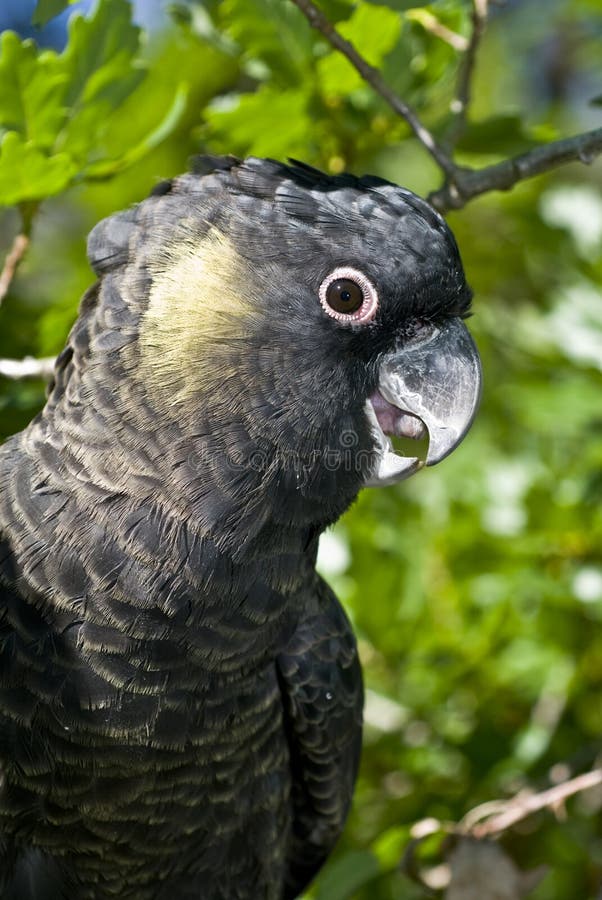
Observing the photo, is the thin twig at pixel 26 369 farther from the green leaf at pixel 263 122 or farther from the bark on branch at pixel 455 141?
the bark on branch at pixel 455 141

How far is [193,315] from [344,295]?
1.20ft

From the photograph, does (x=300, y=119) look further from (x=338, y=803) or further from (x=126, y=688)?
(x=338, y=803)

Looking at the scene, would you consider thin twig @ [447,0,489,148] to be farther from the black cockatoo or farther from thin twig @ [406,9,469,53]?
the black cockatoo

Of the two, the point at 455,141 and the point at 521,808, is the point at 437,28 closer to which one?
the point at 455,141

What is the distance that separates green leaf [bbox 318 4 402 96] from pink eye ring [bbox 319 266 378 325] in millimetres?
731

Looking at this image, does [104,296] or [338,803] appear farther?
[338,803]

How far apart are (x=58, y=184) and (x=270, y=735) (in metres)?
1.57

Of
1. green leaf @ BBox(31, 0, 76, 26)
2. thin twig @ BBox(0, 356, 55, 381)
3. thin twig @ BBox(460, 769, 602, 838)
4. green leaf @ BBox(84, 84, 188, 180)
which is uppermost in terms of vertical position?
green leaf @ BBox(31, 0, 76, 26)

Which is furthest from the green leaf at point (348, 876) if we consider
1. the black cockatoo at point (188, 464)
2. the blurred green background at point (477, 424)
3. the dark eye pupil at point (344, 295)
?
the dark eye pupil at point (344, 295)

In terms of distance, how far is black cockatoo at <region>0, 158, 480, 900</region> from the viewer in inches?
94.0

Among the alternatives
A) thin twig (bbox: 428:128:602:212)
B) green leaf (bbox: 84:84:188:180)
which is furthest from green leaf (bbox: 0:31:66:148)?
thin twig (bbox: 428:128:602:212)

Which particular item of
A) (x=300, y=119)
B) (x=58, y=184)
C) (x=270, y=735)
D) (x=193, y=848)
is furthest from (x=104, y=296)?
(x=193, y=848)

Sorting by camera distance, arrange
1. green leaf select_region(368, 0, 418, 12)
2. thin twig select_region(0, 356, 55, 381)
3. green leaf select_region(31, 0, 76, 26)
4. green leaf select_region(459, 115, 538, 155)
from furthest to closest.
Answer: green leaf select_region(459, 115, 538, 155), thin twig select_region(0, 356, 55, 381), green leaf select_region(368, 0, 418, 12), green leaf select_region(31, 0, 76, 26)

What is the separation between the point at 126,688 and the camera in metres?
2.40
